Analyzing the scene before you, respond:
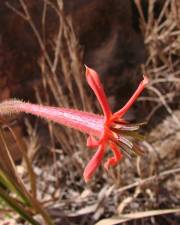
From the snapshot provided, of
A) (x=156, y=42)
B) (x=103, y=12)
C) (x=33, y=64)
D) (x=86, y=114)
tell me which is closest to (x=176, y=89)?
(x=156, y=42)

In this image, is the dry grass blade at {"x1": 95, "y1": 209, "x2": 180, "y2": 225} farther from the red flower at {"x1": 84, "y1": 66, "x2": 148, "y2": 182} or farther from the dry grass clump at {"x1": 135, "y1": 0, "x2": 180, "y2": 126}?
the dry grass clump at {"x1": 135, "y1": 0, "x2": 180, "y2": 126}

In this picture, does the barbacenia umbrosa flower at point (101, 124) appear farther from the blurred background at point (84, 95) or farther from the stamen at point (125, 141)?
the blurred background at point (84, 95)

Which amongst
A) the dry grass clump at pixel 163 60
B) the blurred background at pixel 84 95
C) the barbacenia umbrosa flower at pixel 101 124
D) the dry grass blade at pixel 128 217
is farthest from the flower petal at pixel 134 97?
the dry grass clump at pixel 163 60

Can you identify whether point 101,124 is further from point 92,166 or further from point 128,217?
point 128,217

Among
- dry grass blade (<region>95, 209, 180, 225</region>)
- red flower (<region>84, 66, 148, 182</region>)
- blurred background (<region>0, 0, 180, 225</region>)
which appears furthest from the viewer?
blurred background (<region>0, 0, 180, 225</region>)

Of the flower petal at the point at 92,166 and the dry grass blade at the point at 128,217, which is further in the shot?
the dry grass blade at the point at 128,217

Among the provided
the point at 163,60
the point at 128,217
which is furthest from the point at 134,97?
the point at 163,60

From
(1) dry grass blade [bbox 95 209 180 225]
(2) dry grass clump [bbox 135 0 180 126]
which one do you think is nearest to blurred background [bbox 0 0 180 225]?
(2) dry grass clump [bbox 135 0 180 126]

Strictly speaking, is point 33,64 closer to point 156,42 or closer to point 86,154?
point 86,154
